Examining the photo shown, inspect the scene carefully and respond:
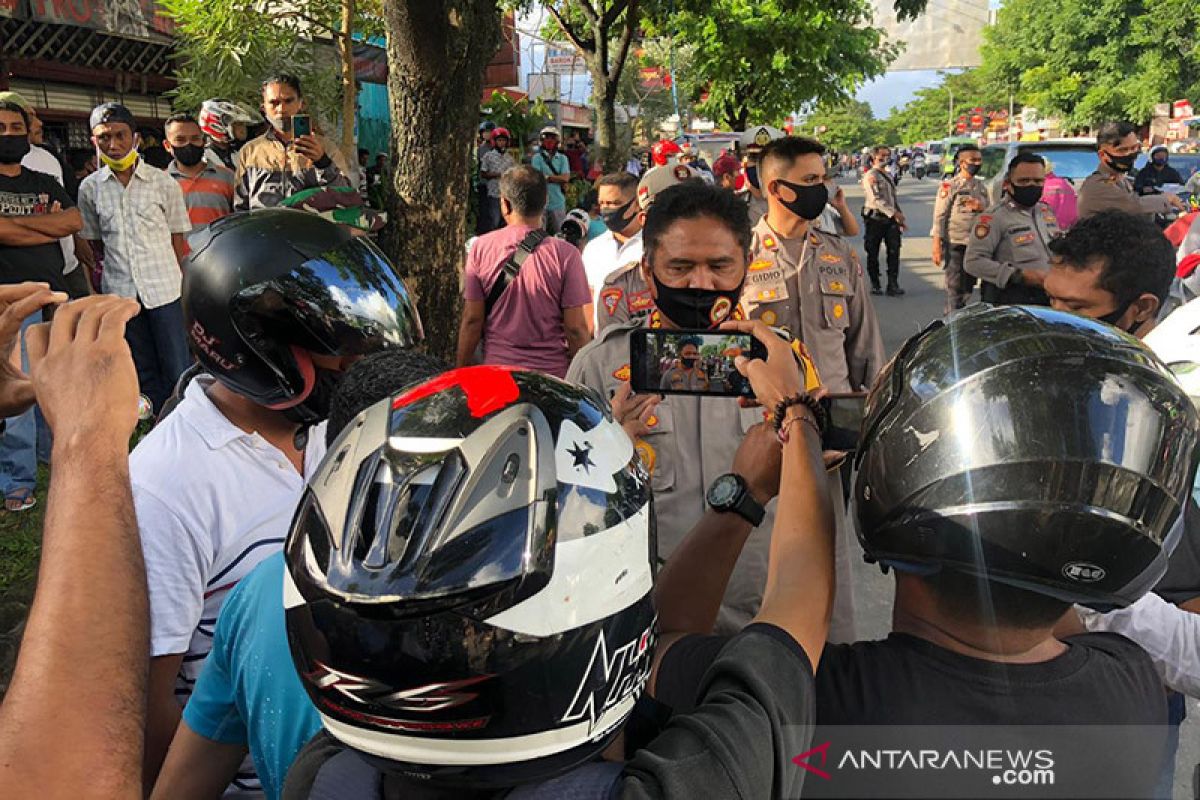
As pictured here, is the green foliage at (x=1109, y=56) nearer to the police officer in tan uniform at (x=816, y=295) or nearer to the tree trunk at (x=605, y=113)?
the tree trunk at (x=605, y=113)

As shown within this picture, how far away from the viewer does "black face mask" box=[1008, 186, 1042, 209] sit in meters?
6.49

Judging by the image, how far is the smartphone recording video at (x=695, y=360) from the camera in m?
1.88

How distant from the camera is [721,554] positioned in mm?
1513

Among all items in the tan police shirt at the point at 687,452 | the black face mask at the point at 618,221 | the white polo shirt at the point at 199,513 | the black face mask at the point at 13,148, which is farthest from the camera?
the black face mask at the point at 618,221

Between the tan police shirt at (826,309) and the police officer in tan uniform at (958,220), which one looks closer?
the tan police shirt at (826,309)

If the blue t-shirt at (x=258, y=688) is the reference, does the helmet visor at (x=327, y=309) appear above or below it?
above

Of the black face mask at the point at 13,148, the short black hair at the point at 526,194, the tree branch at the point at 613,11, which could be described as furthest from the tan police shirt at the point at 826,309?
the tree branch at the point at 613,11

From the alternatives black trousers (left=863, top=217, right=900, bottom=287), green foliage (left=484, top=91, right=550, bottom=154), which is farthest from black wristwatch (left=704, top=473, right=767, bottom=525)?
green foliage (left=484, top=91, right=550, bottom=154)

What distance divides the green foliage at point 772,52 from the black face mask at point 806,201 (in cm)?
1127

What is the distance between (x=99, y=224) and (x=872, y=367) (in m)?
4.76

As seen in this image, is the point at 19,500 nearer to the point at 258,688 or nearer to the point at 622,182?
the point at 622,182

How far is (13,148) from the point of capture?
4977 millimetres

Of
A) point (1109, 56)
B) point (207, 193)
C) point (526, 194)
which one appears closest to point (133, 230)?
point (207, 193)

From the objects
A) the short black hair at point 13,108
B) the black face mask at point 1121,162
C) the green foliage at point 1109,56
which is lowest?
the black face mask at point 1121,162
